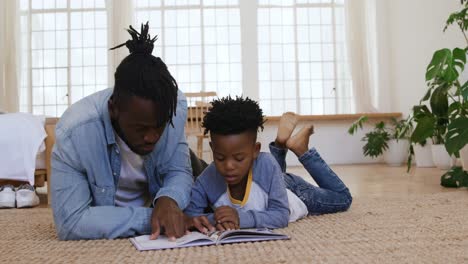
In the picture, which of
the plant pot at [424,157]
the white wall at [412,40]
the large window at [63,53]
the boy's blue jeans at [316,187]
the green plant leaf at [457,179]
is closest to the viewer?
the boy's blue jeans at [316,187]

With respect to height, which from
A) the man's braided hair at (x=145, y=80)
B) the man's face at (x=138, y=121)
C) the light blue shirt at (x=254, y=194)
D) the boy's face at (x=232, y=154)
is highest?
the man's braided hair at (x=145, y=80)

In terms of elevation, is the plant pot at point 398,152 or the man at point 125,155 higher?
the man at point 125,155

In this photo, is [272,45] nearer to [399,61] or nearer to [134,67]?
[399,61]

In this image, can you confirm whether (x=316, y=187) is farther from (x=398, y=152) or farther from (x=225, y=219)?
(x=398, y=152)

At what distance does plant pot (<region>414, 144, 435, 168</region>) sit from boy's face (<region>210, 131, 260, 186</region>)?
3.82 m

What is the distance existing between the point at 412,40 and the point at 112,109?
15.8 ft

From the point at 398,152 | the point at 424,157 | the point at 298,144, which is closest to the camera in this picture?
the point at 298,144

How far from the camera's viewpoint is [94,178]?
1303 mm

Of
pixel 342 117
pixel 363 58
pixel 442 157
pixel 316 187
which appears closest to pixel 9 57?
pixel 342 117

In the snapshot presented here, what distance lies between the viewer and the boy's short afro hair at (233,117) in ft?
4.45

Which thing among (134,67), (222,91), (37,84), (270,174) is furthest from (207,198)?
(37,84)

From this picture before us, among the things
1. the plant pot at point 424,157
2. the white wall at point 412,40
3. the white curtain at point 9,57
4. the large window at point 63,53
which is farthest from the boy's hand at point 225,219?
the white curtain at point 9,57

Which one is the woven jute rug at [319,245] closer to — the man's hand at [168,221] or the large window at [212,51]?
the man's hand at [168,221]

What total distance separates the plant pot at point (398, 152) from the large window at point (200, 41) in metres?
1.99
